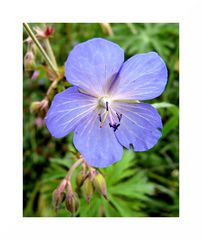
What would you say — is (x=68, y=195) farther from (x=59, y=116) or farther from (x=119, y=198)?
(x=119, y=198)

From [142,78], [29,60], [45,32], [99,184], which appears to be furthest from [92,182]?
[45,32]

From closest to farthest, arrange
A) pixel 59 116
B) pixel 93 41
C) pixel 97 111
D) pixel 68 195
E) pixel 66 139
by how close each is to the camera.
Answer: pixel 93 41, pixel 59 116, pixel 97 111, pixel 68 195, pixel 66 139

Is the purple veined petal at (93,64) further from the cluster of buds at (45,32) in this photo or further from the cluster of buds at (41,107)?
the cluster of buds at (45,32)

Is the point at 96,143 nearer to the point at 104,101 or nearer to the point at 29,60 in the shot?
the point at 104,101

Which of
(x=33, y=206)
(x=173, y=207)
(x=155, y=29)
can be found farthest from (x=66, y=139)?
(x=155, y=29)

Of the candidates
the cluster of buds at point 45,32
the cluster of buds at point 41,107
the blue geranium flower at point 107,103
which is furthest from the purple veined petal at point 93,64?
the cluster of buds at point 45,32

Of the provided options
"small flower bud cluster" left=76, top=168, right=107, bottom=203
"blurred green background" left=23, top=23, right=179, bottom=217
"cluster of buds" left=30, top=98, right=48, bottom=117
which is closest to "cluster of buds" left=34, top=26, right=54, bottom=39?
"cluster of buds" left=30, top=98, right=48, bottom=117
